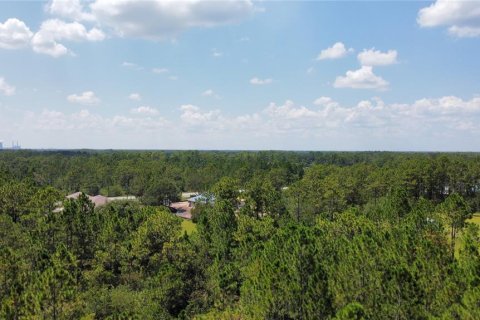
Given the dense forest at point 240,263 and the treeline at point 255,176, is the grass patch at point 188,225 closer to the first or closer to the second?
the dense forest at point 240,263

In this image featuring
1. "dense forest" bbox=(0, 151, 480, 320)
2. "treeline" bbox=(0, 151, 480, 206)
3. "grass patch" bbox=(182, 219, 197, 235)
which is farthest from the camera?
"treeline" bbox=(0, 151, 480, 206)

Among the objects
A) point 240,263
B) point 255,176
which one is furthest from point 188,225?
point 240,263

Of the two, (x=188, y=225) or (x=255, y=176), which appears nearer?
(x=188, y=225)

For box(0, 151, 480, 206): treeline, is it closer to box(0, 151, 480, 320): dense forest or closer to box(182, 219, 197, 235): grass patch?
box(182, 219, 197, 235): grass patch

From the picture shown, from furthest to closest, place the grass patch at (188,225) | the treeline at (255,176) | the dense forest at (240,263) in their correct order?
the treeline at (255,176), the grass patch at (188,225), the dense forest at (240,263)

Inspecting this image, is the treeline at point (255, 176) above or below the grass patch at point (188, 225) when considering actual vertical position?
above

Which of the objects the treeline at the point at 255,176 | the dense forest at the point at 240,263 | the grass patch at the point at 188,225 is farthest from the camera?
the treeline at the point at 255,176

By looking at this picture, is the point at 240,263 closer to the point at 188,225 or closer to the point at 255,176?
the point at 188,225

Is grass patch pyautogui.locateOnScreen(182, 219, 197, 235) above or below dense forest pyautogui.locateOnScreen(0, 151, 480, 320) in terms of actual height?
below

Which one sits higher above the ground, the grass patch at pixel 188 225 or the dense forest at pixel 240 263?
the dense forest at pixel 240 263

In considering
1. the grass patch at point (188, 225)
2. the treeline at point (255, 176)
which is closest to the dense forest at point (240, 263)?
the grass patch at point (188, 225)

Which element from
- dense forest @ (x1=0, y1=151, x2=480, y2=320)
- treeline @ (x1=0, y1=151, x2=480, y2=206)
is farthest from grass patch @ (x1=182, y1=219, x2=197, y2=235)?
treeline @ (x1=0, y1=151, x2=480, y2=206)

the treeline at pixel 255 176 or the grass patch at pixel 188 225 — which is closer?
the grass patch at pixel 188 225

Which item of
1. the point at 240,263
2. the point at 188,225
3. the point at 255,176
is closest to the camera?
the point at 240,263
